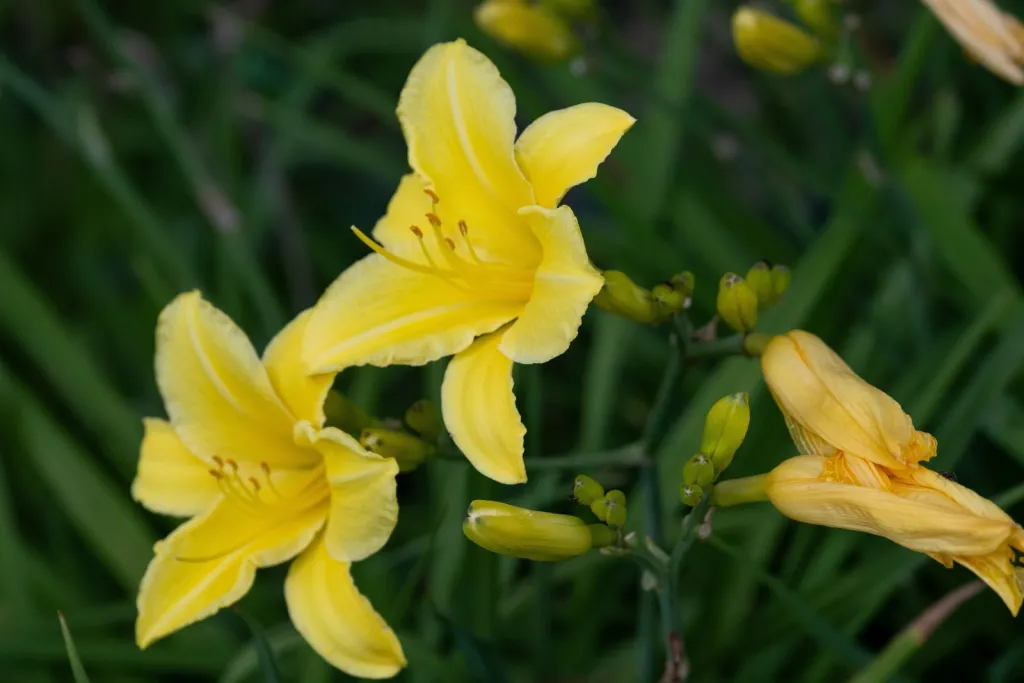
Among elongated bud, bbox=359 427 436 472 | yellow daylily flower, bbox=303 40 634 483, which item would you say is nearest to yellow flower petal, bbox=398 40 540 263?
yellow daylily flower, bbox=303 40 634 483

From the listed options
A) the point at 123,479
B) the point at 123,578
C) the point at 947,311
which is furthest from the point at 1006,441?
the point at 123,479

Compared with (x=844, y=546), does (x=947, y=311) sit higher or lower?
higher

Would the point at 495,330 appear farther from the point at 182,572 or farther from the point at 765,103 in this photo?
the point at 765,103

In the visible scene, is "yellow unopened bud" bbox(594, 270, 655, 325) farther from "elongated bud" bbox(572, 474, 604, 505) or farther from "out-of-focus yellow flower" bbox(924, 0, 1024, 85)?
"out-of-focus yellow flower" bbox(924, 0, 1024, 85)

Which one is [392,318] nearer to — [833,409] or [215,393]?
[215,393]

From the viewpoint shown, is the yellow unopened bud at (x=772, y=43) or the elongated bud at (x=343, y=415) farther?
the yellow unopened bud at (x=772, y=43)

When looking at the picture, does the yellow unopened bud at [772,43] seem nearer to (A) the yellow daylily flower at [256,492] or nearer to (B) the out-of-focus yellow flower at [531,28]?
(B) the out-of-focus yellow flower at [531,28]

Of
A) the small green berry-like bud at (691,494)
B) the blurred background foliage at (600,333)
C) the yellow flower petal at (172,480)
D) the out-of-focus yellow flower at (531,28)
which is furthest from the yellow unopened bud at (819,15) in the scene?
the yellow flower petal at (172,480)
